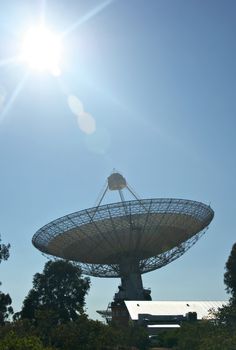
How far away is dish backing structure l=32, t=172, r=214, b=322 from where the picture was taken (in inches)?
2756

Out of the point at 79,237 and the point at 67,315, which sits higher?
the point at 79,237

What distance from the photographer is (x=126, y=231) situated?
7356cm

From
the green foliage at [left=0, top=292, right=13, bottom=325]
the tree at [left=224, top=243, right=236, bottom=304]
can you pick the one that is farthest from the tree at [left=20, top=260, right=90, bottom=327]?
the tree at [left=224, top=243, right=236, bottom=304]

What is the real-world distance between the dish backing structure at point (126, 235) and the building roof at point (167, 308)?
597 cm

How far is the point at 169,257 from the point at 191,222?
12122 millimetres

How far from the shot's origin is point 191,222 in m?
71.5

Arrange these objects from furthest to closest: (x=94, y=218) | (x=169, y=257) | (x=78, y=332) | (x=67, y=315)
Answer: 1. (x=169, y=257)
2. (x=67, y=315)
3. (x=94, y=218)
4. (x=78, y=332)

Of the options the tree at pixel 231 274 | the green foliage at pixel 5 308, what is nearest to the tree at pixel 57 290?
the green foliage at pixel 5 308

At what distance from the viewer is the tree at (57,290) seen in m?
77.6

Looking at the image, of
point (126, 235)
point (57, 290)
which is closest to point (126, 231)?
point (126, 235)

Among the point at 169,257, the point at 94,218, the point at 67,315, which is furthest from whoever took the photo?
the point at 169,257

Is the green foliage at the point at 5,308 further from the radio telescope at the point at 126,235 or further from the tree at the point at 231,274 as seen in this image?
the tree at the point at 231,274

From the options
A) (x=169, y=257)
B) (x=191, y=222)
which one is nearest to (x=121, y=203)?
(x=191, y=222)

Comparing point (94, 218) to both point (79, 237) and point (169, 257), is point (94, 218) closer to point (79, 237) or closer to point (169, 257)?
point (79, 237)
